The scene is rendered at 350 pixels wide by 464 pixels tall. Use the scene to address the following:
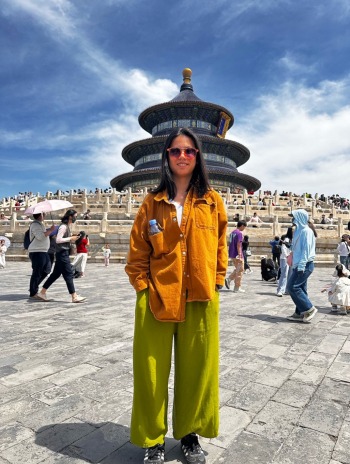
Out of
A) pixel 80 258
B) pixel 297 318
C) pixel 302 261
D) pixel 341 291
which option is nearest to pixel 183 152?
pixel 302 261

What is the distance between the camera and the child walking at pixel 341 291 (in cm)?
697

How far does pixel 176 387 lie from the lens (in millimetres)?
2279

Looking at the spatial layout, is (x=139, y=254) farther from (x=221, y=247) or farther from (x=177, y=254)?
(x=221, y=247)

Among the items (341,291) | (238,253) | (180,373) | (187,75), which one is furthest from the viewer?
(187,75)

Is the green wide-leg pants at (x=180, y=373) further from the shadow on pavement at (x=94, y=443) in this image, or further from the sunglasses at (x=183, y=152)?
the sunglasses at (x=183, y=152)

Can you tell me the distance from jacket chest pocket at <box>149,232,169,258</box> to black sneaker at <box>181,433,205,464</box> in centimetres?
118

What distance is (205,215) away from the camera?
232 centimetres

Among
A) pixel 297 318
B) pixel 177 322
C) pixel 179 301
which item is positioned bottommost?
pixel 297 318

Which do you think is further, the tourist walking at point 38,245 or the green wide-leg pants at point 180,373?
the tourist walking at point 38,245

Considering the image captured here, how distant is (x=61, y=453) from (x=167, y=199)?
1786 mm

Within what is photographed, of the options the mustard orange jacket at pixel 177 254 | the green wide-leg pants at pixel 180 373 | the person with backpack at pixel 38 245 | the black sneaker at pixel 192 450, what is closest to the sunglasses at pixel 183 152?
the mustard orange jacket at pixel 177 254

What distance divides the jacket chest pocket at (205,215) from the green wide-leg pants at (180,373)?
506mm

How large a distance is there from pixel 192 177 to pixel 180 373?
4.30ft

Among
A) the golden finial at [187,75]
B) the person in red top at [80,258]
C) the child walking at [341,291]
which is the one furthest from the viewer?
the golden finial at [187,75]
